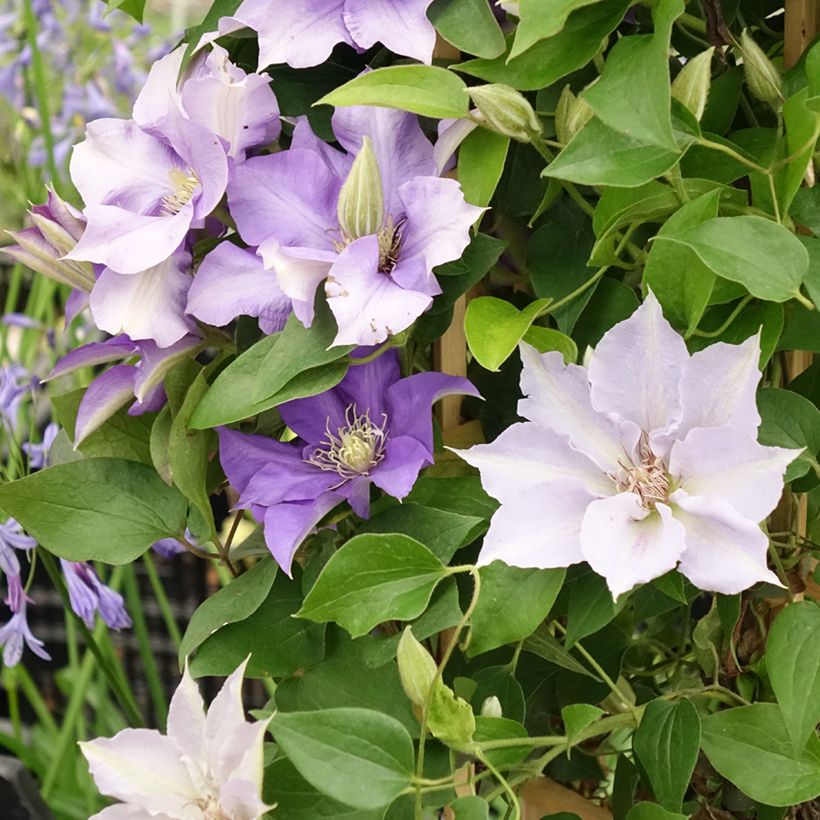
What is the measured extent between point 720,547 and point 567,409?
0.07 metres

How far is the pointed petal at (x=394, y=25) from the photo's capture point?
42 centimetres

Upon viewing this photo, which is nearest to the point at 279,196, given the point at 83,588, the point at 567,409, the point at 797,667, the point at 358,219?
the point at 358,219

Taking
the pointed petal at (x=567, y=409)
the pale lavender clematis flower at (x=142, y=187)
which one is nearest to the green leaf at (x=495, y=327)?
the pointed petal at (x=567, y=409)

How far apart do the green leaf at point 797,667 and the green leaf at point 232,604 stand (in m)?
0.20

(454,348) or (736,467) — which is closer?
(736,467)

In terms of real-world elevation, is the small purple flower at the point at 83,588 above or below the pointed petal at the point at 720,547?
below

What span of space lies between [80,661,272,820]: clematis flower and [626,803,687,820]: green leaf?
0.49ft

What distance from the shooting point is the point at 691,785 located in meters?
0.57

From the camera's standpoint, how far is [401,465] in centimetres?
44

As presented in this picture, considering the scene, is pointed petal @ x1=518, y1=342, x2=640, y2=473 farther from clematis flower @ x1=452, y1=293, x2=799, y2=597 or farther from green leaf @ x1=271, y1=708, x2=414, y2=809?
green leaf @ x1=271, y1=708, x2=414, y2=809

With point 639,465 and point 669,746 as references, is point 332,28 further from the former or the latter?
point 669,746

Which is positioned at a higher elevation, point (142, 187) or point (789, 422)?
point (142, 187)

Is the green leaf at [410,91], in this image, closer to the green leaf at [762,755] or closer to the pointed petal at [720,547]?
the pointed petal at [720,547]

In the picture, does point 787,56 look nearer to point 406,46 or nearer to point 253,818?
point 406,46
